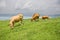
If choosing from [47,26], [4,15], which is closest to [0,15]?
[4,15]

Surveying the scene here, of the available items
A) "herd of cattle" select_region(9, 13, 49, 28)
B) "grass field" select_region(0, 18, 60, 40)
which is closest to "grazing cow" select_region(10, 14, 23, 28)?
"herd of cattle" select_region(9, 13, 49, 28)

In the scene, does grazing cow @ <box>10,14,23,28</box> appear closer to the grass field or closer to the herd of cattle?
the herd of cattle

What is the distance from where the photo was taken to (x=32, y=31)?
3.23 m

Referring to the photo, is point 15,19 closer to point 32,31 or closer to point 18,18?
point 18,18

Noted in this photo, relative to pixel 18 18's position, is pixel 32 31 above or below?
below

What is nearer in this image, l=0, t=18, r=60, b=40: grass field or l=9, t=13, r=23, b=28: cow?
l=0, t=18, r=60, b=40: grass field

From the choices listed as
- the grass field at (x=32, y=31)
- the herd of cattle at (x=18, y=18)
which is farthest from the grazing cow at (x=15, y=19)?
the grass field at (x=32, y=31)

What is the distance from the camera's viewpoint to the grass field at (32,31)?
3148 mm

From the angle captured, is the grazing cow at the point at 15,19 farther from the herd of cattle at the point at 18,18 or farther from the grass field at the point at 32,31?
the grass field at the point at 32,31

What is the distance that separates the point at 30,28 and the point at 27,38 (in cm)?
28

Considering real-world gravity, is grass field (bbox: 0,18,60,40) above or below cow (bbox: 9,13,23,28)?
below

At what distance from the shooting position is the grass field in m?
3.15

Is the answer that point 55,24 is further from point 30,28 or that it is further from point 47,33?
point 30,28

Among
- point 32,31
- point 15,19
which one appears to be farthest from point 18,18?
point 32,31
